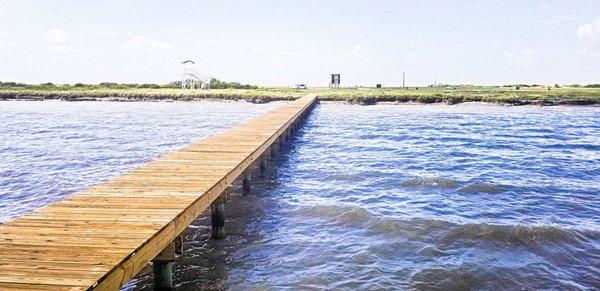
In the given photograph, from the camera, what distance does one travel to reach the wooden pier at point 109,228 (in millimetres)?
4742

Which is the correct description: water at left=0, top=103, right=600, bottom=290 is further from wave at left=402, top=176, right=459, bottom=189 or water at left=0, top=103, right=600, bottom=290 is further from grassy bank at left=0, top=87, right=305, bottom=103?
grassy bank at left=0, top=87, right=305, bottom=103

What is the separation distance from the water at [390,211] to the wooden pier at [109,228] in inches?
48.6

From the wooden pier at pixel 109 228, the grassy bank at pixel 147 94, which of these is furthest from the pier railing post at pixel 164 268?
the grassy bank at pixel 147 94

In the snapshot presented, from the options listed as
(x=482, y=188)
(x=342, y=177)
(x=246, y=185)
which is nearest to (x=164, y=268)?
(x=246, y=185)

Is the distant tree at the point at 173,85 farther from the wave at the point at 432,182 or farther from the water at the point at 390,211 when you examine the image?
the wave at the point at 432,182

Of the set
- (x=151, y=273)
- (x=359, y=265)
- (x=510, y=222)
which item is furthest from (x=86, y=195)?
(x=510, y=222)

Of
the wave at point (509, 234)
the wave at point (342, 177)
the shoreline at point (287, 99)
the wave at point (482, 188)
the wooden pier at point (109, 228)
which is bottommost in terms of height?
the wave at point (509, 234)

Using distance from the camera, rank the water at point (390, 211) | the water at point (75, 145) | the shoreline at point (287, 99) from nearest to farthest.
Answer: the water at point (390, 211), the water at point (75, 145), the shoreline at point (287, 99)

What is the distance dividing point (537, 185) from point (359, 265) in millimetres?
8149

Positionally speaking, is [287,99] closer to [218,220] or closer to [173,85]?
[173,85]

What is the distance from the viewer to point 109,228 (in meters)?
6.07

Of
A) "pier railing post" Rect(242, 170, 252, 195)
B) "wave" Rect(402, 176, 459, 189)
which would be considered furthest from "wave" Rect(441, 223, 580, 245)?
"pier railing post" Rect(242, 170, 252, 195)

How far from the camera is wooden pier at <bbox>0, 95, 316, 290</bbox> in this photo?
474 centimetres

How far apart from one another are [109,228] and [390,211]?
6615mm
